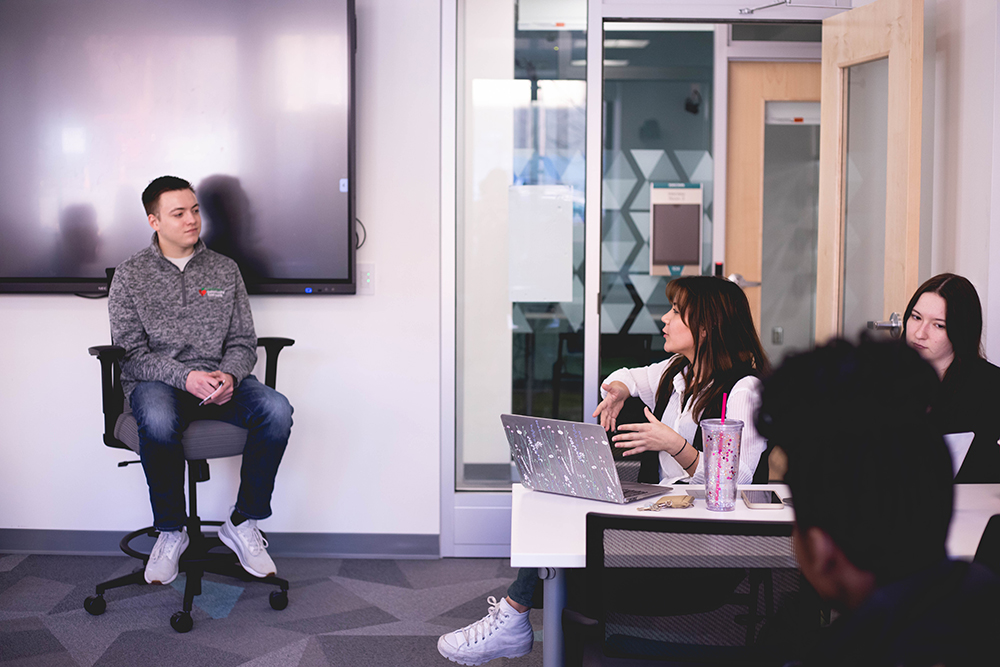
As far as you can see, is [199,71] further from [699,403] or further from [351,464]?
[699,403]

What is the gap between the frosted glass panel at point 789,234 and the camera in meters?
4.48

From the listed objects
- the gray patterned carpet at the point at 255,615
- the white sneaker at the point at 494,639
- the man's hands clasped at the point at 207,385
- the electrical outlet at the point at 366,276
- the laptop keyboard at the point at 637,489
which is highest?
the electrical outlet at the point at 366,276

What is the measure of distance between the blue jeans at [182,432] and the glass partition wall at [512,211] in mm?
865

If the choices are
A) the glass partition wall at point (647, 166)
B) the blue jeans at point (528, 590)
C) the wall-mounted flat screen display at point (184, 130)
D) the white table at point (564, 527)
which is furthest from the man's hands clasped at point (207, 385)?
the glass partition wall at point (647, 166)

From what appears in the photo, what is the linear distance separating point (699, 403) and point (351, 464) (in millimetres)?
1847

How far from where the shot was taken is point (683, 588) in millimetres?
1175

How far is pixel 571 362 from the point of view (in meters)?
3.48

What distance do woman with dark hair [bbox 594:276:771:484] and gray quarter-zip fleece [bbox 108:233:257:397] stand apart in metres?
1.51

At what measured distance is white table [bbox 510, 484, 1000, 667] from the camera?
1.27 metres

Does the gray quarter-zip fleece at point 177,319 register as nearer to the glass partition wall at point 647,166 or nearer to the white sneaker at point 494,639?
the white sneaker at point 494,639

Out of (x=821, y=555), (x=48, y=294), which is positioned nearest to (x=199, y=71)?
(x=48, y=294)

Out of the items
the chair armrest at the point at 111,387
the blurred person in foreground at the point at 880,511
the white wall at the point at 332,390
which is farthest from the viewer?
the white wall at the point at 332,390

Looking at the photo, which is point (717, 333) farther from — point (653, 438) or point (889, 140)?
point (889, 140)

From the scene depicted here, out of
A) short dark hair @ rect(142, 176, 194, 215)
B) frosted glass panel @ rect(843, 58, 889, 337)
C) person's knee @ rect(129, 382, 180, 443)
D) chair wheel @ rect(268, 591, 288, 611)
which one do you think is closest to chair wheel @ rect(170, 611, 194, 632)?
chair wheel @ rect(268, 591, 288, 611)
